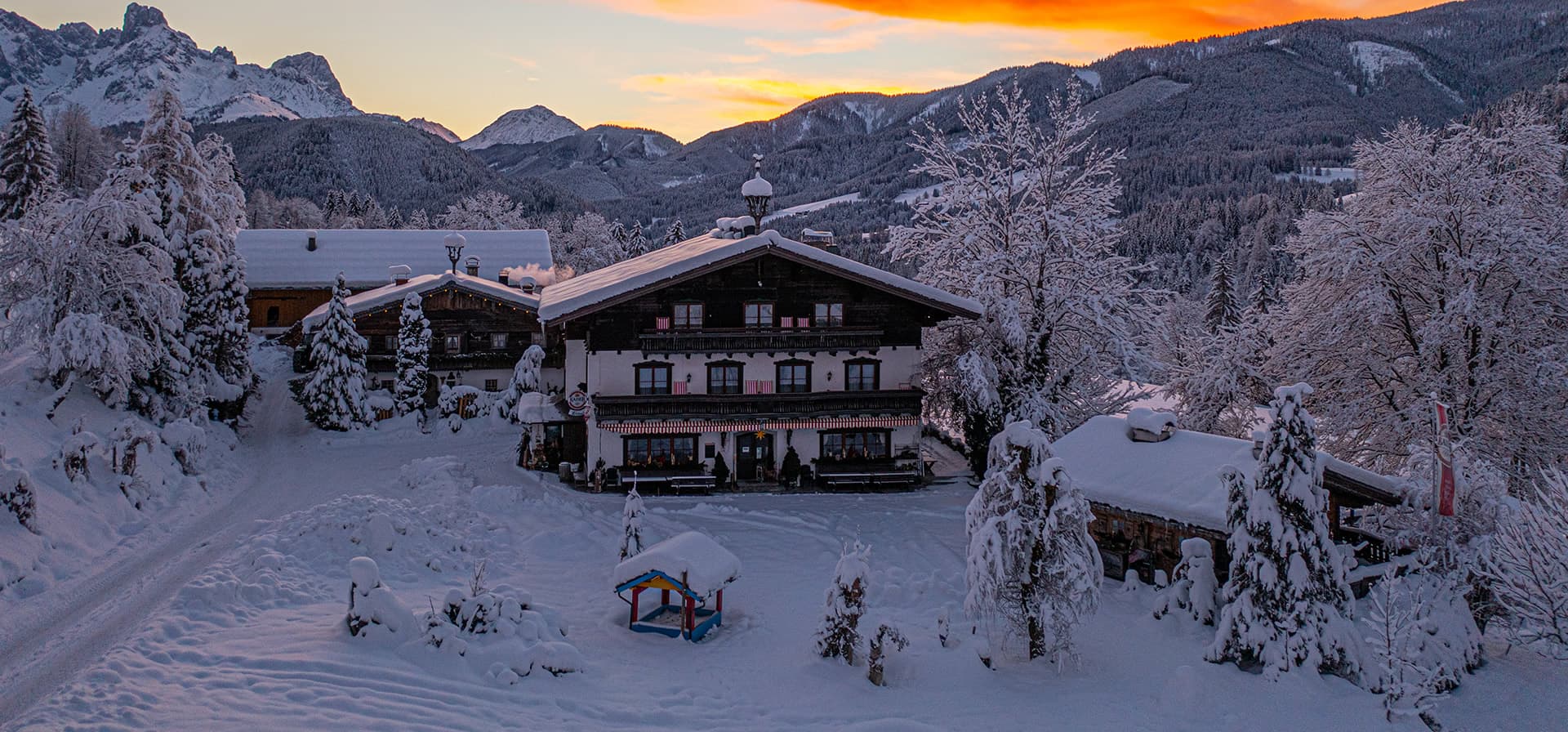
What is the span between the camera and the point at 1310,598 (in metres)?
18.0

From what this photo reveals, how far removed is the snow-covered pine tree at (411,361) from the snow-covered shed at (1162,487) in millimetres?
28295

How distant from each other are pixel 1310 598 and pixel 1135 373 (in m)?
16.6

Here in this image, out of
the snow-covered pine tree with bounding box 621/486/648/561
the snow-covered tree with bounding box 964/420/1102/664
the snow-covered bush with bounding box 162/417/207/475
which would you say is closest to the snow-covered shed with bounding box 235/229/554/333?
the snow-covered bush with bounding box 162/417/207/475

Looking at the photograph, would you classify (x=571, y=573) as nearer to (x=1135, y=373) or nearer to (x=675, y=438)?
(x=675, y=438)

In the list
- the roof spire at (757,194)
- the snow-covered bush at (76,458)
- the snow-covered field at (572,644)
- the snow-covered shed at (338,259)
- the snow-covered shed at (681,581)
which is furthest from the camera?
the snow-covered shed at (338,259)

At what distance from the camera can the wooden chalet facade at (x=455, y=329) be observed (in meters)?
45.2

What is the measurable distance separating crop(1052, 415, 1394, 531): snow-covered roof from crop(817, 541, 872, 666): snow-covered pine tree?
6.01 metres

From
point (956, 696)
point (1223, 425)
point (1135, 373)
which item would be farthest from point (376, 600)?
point (1223, 425)

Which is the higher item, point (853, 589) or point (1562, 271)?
point (1562, 271)

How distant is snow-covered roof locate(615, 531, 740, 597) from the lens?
64.3 ft

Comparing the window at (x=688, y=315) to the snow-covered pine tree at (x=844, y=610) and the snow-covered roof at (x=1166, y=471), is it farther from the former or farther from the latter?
the snow-covered pine tree at (x=844, y=610)

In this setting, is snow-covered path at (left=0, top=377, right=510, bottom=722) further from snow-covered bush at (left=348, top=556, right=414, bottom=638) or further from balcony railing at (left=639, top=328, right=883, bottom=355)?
balcony railing at (left=639, top=328, right=883, bottom=355)

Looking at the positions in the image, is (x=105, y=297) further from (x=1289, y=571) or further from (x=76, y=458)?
(x=1289, y=571)

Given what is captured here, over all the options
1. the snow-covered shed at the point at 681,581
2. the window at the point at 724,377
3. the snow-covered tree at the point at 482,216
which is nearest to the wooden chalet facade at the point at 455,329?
the window at the point at 724,377
